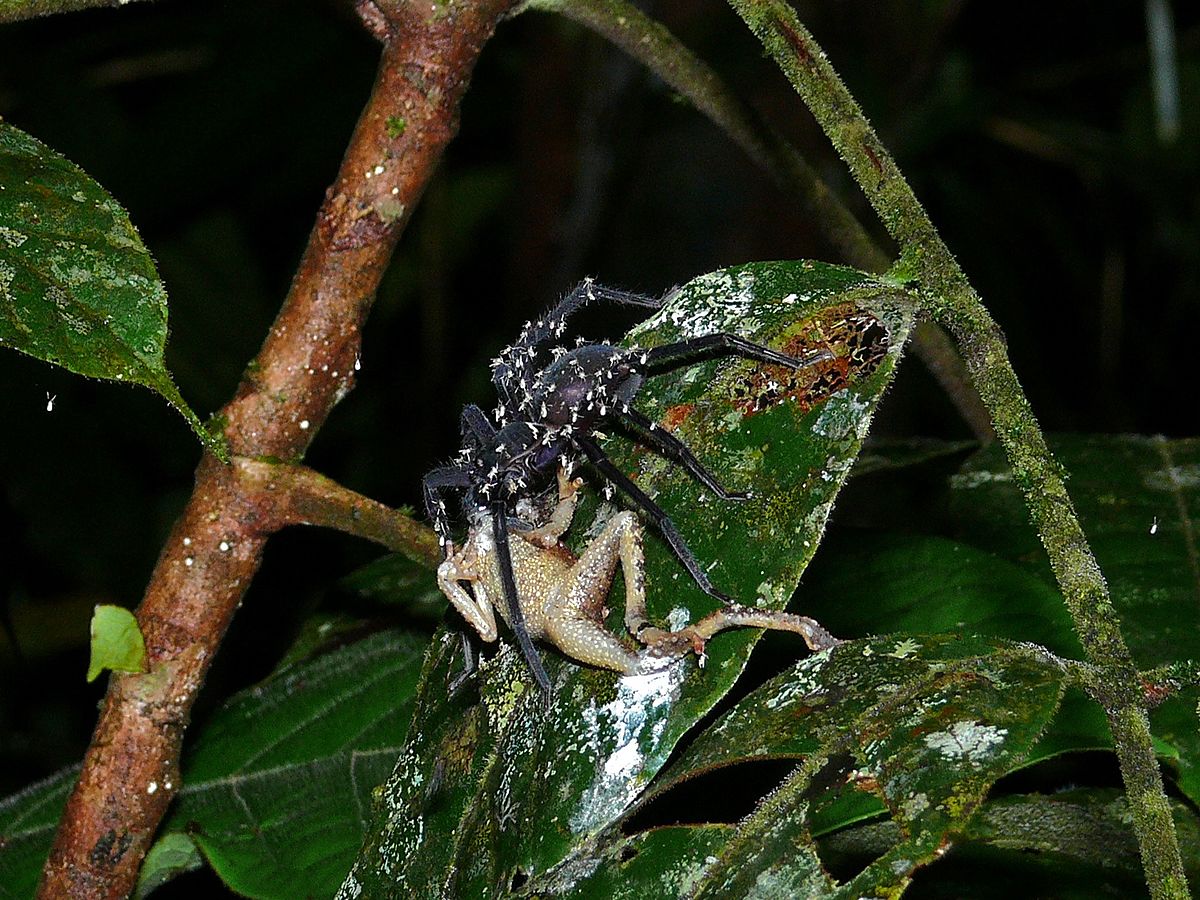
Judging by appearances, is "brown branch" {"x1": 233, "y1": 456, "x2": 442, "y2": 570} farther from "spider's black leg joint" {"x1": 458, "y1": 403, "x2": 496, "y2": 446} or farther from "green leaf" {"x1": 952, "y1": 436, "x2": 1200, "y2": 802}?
"green leaf" {"x1": 952, "y1": 436, "x2": 1200, "y2": 802}

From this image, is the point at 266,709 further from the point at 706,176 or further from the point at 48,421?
the point at 706,176

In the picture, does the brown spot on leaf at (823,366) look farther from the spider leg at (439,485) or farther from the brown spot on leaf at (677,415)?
the spider leg at (439,485)

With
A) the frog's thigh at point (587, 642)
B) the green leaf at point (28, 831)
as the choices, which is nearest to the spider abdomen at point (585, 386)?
the frog's thigh at point (587, 642)

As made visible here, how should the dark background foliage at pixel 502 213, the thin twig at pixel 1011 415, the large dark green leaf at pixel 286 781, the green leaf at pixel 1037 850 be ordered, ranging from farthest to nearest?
the dark background foliage at pixel 502 213 < the large dark green leaf at pixel 286 781 < the green leaf at pixel 1037 850 < the thin twig at pixel 1011 415

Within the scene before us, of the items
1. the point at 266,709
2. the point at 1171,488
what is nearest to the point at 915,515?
the point at 1171,488

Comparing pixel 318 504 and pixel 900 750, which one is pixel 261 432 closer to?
pixel 318 504

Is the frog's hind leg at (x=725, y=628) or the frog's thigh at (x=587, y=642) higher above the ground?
the frog's hind leg at (x=725, y=628)

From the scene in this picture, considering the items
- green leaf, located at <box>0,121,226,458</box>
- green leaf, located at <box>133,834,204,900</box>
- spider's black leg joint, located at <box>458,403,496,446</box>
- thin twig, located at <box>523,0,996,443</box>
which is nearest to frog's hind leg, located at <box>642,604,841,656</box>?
green leaf, located at <box>0,121,226,458</box>
